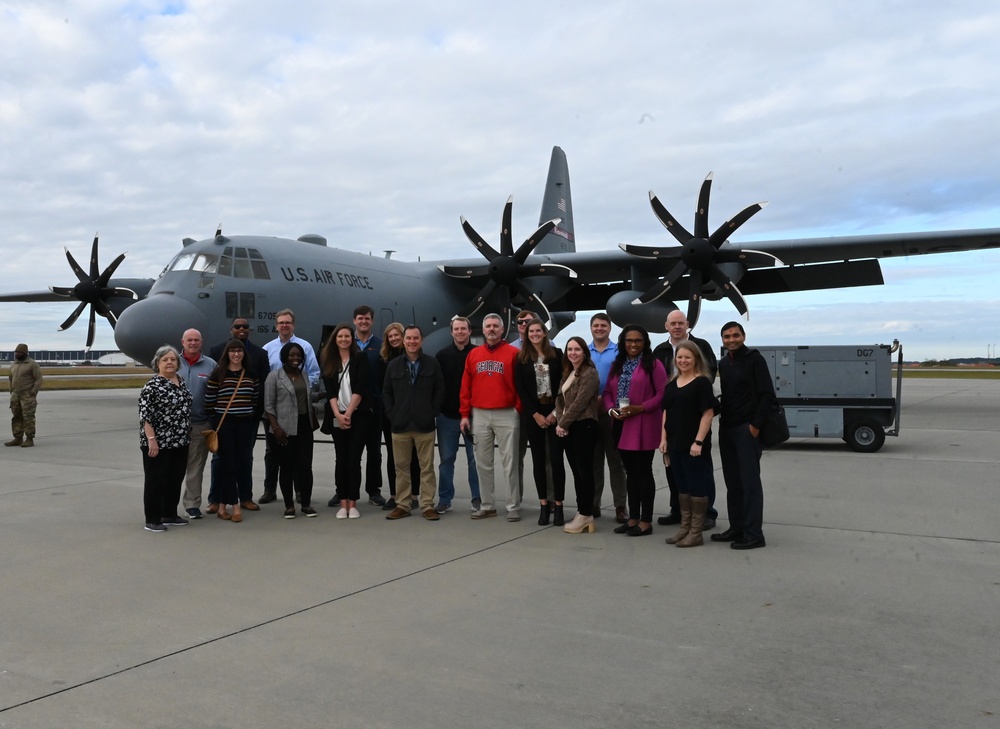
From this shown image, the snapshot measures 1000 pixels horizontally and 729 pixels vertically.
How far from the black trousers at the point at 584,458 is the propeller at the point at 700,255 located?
1054 centimetres

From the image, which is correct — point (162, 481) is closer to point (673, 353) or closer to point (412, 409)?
point (412, 409)

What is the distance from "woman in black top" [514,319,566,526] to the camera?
652 centimetres

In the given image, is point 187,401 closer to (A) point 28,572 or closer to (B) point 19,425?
(A) point 28,572

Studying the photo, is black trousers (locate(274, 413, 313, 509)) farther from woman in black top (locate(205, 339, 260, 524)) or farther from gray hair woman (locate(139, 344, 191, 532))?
gray hair woman (locate(139, 344, 191, 532))

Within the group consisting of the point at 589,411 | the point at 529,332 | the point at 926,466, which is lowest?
the point at 926,466

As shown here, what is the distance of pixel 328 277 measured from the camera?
15.3m

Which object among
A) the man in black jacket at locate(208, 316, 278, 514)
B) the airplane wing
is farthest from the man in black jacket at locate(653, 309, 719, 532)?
the airplane wing

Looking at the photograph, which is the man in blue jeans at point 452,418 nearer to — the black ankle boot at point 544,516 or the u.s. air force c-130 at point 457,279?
the black ankle boot at point 544,516

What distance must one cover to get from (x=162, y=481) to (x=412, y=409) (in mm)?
2115

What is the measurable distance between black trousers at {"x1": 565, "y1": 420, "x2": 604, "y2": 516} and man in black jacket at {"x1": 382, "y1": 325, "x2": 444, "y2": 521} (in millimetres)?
1308

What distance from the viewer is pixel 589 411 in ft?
20.6

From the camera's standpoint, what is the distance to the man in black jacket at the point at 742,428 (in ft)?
18.7

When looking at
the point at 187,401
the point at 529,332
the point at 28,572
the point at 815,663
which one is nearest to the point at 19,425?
the point at 187,401

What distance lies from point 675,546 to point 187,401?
13.5 feet
